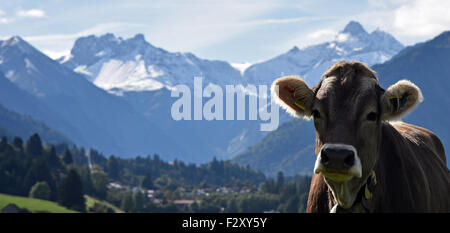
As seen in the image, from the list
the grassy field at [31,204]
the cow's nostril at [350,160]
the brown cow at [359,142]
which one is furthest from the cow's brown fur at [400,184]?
the grassy field at [31,204]

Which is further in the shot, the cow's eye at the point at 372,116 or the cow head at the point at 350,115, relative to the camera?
the cow's eye at the point at 372,116

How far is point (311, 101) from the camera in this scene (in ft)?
31.5

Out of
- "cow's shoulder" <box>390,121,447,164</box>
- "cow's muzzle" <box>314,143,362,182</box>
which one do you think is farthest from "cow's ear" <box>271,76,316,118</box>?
"cow's shoulder" <box>390,121,447,164</box>

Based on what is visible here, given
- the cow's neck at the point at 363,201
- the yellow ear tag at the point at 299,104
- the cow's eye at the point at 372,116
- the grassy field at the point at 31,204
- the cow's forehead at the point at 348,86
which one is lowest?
the grassy field at the point at 31,204

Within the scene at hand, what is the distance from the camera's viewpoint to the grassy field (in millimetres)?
178500

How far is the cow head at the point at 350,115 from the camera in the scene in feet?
27.2

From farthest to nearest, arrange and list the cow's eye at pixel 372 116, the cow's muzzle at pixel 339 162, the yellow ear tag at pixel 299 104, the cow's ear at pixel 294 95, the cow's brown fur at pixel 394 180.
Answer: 1. the yellow ear tag at pixel 299 104
2. the cow's ear at pixel 294 95
3. the cow's brown fur at pixel 394 180
4. the cow's eye at pixel 372 116
5. the cow's muzzle at pixel 339 162

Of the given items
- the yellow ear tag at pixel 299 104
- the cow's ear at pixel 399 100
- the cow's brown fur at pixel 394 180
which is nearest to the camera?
the cow's ear at pixel 399 100

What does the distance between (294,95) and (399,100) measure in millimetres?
1753

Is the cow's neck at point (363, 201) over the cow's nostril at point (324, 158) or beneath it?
beneath

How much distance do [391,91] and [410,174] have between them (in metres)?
1.79

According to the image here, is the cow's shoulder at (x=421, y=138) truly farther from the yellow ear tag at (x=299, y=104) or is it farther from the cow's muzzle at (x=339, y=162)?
the cow's muzzle at (x=339, y=162)
